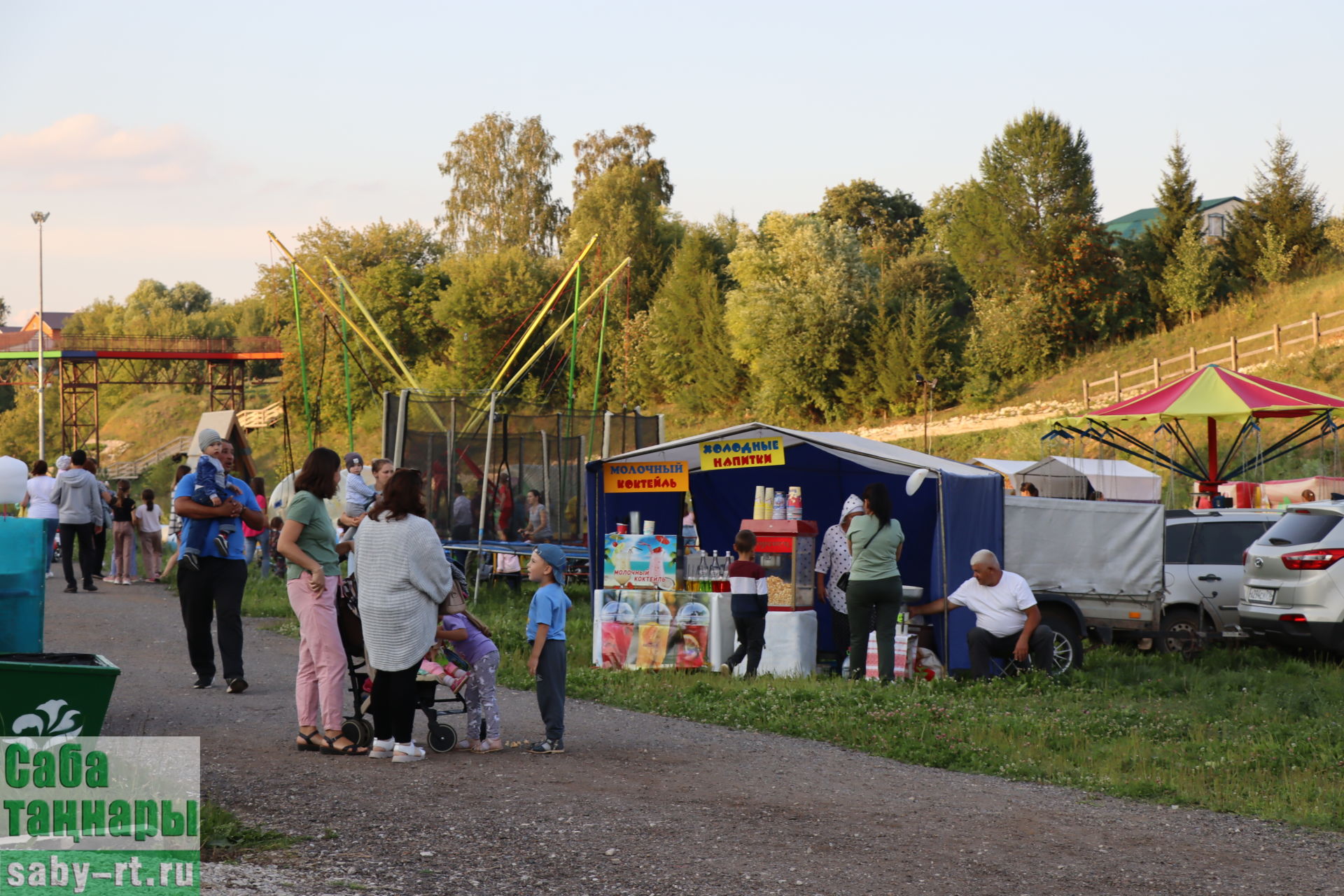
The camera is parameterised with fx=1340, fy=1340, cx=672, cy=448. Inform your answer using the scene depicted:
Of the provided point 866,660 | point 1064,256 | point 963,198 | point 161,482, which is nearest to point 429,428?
point 866,660

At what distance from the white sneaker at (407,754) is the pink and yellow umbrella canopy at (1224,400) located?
1842cm

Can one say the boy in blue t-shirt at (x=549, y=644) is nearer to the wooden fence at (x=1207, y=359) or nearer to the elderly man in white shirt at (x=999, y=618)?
the elderly man in white shirt at (x=999, y=618)

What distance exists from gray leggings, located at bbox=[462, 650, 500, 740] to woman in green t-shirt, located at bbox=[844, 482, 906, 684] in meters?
4.64

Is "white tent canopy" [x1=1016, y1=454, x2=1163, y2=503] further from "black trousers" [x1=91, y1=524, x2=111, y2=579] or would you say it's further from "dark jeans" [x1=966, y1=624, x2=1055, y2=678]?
"black trousers" [x1=91, y1=524, x2=111, y2=579]

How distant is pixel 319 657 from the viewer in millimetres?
7785

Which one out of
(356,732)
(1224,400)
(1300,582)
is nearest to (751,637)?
(356,732)

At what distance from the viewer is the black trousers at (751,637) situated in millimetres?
12188

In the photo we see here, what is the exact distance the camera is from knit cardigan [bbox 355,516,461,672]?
24.1ft

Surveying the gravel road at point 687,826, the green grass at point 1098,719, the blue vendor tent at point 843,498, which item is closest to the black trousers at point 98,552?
the green grass at point 1098,719

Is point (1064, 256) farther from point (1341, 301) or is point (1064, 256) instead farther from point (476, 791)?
point (476, 791)

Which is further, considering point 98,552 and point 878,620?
point 98,552

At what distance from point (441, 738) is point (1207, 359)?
4070 centimetres

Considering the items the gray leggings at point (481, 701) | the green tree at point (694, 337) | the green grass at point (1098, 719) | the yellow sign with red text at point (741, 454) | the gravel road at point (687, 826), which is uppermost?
the green tree at point (694, 337)

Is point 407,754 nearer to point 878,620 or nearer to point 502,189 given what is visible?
point 878,620
